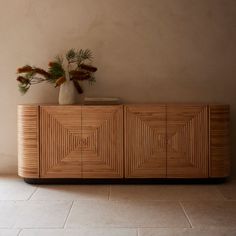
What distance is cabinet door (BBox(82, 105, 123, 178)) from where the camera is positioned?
3.41 meters

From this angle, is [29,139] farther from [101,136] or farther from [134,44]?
[134,44]

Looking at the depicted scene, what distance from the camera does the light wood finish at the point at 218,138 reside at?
Answer: 338 centimetres

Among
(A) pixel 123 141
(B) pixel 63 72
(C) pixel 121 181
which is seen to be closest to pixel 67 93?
(B) pixel 63 72

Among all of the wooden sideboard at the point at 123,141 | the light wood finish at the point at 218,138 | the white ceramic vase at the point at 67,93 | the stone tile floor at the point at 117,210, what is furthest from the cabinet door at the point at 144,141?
the white ceramic vase at the point at 67,93

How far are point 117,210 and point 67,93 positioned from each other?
133cm

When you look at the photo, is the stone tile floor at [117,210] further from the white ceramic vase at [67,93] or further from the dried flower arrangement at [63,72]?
the dried flower arrangement at [63,72]

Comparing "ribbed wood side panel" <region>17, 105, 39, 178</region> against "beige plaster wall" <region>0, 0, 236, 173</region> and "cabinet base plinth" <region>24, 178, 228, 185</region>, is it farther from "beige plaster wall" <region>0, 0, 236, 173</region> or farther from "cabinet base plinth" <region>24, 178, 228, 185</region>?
"beige plaster wall" <region>0, 0, 236, 173</region>

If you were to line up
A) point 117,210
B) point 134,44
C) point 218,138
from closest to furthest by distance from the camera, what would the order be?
1. point 117,210
2. point 218,138
3. point 134,44

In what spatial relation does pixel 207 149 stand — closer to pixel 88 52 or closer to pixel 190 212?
pixel 190 212

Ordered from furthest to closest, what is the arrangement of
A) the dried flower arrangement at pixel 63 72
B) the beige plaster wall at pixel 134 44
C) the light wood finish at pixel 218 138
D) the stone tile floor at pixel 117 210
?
the beige plaster wall at pixel 134 44 → the dried flower arrangement at pixel 63 72 → the light wood finish at pixel 218 138 → the stone tile floor at pixel 117 210

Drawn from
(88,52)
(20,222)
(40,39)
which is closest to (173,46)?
(88,52)

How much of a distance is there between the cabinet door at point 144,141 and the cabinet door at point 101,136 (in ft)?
0.26

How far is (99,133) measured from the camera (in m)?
3.41

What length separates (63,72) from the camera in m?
3.60
